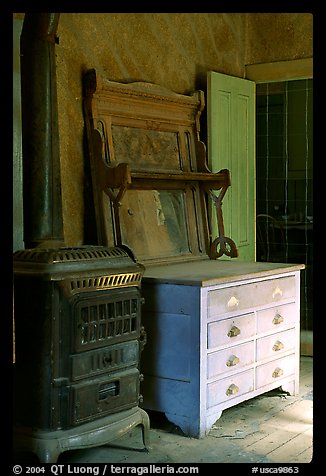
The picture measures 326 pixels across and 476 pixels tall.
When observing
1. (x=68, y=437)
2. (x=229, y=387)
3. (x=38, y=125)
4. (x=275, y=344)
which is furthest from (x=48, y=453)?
(x=275, y=344)

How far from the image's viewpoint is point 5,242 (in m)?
1.84

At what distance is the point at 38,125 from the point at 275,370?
1.95 metres

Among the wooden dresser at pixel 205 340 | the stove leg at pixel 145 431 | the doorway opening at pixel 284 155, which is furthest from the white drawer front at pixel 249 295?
the doorway opening at pixel 284 155

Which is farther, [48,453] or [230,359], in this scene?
[230,359]

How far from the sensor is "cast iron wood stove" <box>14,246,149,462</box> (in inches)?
105

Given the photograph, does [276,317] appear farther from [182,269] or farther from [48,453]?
[48,453]

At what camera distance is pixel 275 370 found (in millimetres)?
3893

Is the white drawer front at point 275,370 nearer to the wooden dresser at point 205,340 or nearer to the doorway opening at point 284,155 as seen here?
the wooden dresser at point 205,340

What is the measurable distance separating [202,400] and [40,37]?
5.94 feet

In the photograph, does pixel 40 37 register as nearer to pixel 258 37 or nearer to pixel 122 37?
pixel 122 37

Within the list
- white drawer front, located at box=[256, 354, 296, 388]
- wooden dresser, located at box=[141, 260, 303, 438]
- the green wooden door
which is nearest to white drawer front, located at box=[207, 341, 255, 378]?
wooden dresser, located at box=[141, 260, 303, 438]

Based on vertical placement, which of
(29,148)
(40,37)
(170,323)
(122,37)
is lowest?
(170,323)

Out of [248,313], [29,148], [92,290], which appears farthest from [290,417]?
[29,148]

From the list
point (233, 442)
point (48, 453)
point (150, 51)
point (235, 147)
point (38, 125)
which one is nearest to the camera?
point (48, 453)
